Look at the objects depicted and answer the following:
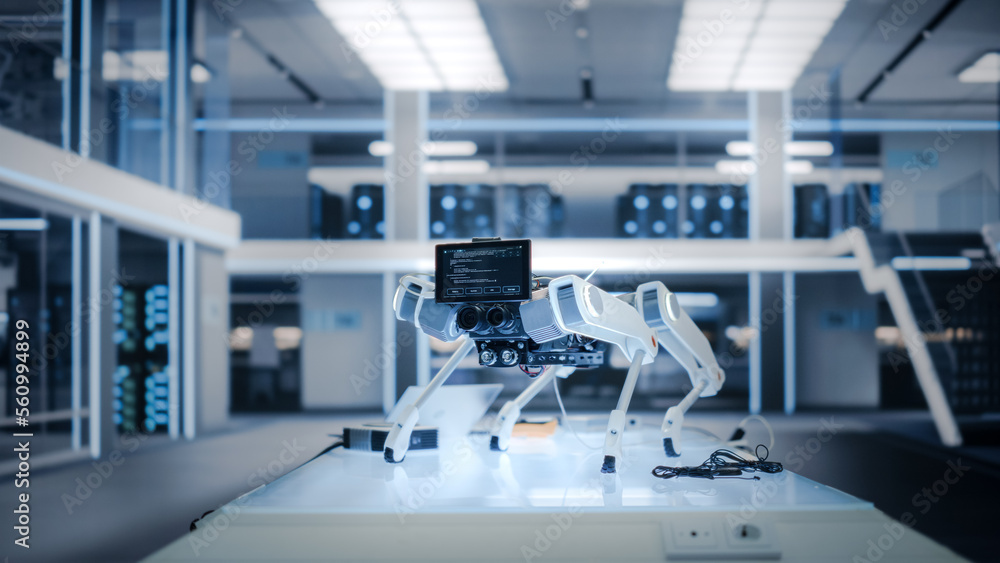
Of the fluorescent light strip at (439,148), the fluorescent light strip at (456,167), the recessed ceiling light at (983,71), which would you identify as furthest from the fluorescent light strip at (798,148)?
the fluorescent light strip at (439,148)

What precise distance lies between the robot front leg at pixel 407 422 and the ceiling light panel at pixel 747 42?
5228 millimetres

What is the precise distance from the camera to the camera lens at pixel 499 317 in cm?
260

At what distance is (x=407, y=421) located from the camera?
2.96 m

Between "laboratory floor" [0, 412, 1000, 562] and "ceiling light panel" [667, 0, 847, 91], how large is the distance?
4297mm

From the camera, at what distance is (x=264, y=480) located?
15.6ft

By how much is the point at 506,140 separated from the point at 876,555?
8223mm

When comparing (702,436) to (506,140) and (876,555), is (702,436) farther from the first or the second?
(506,140)

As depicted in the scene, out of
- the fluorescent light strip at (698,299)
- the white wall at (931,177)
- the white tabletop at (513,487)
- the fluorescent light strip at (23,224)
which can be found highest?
the white wall at (931,177)

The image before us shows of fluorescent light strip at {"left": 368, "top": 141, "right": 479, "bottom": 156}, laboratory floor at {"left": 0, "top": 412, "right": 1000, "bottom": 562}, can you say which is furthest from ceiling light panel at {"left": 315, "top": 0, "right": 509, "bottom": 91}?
laboratory floor at {"left": 0, "top": 412, "right": 1000, "bottom": 562}

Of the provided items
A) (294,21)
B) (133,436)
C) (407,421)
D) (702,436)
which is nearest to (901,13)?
(702,436)

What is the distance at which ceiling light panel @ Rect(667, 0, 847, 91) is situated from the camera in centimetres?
675

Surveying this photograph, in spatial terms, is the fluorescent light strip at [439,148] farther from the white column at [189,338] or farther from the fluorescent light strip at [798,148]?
the fluorescent light strip at [798,148]

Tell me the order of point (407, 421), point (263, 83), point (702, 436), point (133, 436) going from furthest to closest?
point (263, 83) < point (133, 436) < point (702, 436) < point (407, 421)

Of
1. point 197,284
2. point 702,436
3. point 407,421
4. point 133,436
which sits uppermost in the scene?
point 197,284
